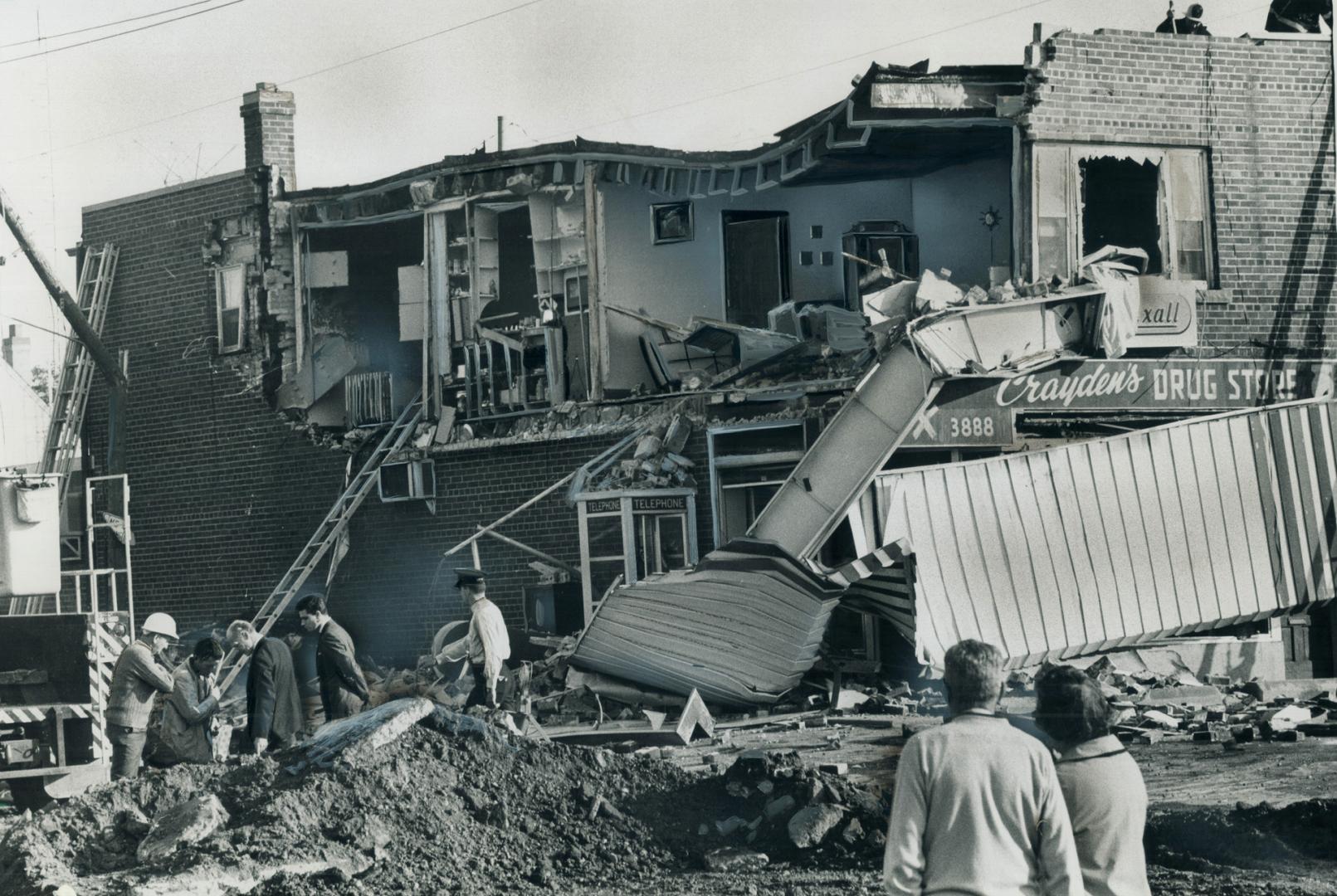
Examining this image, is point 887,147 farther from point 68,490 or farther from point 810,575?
point 68,490

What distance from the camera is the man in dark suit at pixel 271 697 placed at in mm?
11359

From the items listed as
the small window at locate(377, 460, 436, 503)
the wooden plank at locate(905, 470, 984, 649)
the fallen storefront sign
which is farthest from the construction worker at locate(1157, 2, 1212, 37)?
the small window at locate(377, 460, 436, 503)

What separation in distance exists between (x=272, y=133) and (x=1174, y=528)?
13677mm

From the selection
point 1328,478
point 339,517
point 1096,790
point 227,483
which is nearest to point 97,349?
point 227,483

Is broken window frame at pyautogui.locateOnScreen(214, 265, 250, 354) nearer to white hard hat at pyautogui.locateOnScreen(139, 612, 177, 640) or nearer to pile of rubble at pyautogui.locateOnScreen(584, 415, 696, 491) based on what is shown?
pile of rubble at pyautogui.locateOnScreen(584, 415, 696, 491)

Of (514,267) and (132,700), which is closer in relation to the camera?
(132,700)

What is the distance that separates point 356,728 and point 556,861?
1.69 m

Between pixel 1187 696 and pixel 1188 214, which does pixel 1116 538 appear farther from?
pixel 1188 214

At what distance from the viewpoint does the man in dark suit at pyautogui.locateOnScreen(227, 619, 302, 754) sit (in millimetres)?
11359

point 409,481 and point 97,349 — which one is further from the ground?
point 97,349

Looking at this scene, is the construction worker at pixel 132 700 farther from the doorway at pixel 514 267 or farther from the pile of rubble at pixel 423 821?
the doorway at pixel 514 267

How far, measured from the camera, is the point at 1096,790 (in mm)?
Answer: 5426

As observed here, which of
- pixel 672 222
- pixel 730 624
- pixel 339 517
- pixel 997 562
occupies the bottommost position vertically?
pixel 730 624

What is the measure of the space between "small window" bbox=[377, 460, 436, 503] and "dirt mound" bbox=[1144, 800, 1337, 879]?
12.9 m
